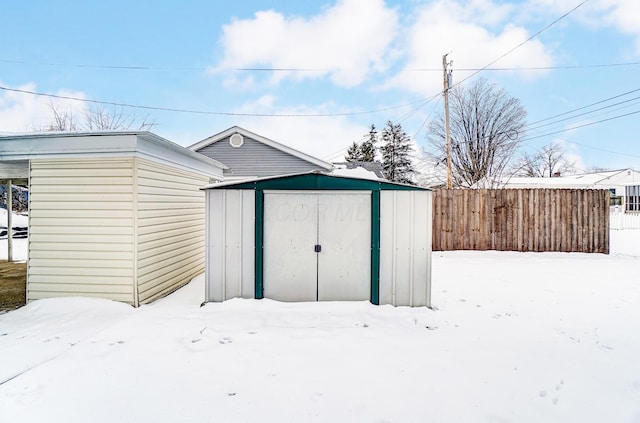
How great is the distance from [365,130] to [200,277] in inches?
1065

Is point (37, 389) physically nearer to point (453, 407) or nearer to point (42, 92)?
point (453, 407)

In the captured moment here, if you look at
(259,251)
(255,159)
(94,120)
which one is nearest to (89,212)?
(259,251)

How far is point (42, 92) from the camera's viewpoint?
1634 centimetres

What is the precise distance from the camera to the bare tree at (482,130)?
715 inches

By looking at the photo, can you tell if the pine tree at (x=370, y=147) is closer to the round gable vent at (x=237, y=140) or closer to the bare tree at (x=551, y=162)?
the bare tree at (x=551, y=162)

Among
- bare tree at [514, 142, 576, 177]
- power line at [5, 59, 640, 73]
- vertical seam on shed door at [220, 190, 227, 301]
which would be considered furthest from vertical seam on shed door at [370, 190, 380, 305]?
bare tree at [514, 142, 576, 177]

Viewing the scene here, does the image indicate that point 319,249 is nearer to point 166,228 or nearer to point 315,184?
point 315,184

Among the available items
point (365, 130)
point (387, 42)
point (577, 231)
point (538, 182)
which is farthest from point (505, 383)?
point (365, 130)

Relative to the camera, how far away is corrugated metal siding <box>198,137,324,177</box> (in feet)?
40.9

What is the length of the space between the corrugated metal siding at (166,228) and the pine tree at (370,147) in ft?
80.3

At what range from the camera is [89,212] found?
4.61 m

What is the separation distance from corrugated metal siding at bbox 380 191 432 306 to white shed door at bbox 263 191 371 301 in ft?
0.85

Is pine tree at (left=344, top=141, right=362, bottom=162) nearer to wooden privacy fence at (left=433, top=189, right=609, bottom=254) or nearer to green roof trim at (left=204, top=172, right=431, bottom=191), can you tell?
wooden privacy fence at (left=433, top=189, right=609, bottom=254)

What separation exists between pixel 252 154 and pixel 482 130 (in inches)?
558
